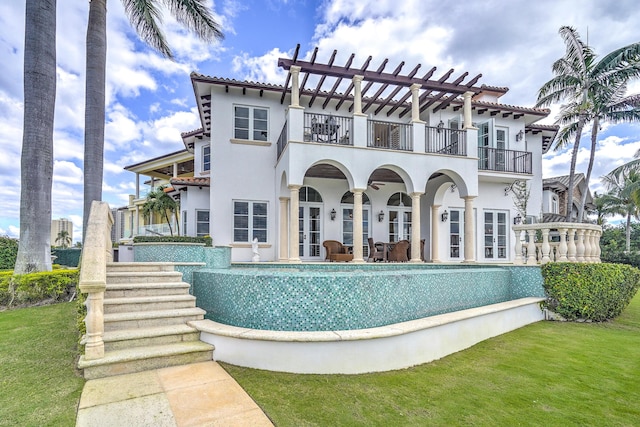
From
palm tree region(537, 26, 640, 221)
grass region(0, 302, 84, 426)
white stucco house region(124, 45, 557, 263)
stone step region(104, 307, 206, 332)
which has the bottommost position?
grass region(0, 302, 84, 426)

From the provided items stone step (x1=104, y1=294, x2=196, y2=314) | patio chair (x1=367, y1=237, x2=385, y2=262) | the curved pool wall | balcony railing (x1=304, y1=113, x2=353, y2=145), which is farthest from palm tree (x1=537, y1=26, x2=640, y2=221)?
stone step (x1=104, y1=294, x2=196, y2=314)

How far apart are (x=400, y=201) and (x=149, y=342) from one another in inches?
485

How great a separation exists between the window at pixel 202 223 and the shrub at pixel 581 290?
11.4m

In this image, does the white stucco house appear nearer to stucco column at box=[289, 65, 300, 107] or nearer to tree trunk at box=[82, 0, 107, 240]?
stucco column at box=[289, 65, 300, 107]

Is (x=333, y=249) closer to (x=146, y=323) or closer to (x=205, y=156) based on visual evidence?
(x=205, y=156)

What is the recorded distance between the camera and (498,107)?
1412cm

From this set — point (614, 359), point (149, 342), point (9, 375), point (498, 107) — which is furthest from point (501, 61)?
point (9, 375)

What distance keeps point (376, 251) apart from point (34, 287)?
34.6 feet

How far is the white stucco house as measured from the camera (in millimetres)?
11195

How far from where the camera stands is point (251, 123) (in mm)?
12781

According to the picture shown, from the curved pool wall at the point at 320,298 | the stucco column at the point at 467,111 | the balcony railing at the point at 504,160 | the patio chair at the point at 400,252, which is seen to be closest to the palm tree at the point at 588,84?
the balcony railing at the point at 504,160

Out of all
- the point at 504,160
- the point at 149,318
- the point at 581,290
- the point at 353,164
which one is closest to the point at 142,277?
the point at 149,318

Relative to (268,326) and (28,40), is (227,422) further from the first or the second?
(28,40)

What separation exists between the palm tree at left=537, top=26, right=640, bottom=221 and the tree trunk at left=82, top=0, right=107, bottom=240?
61.8 ft
